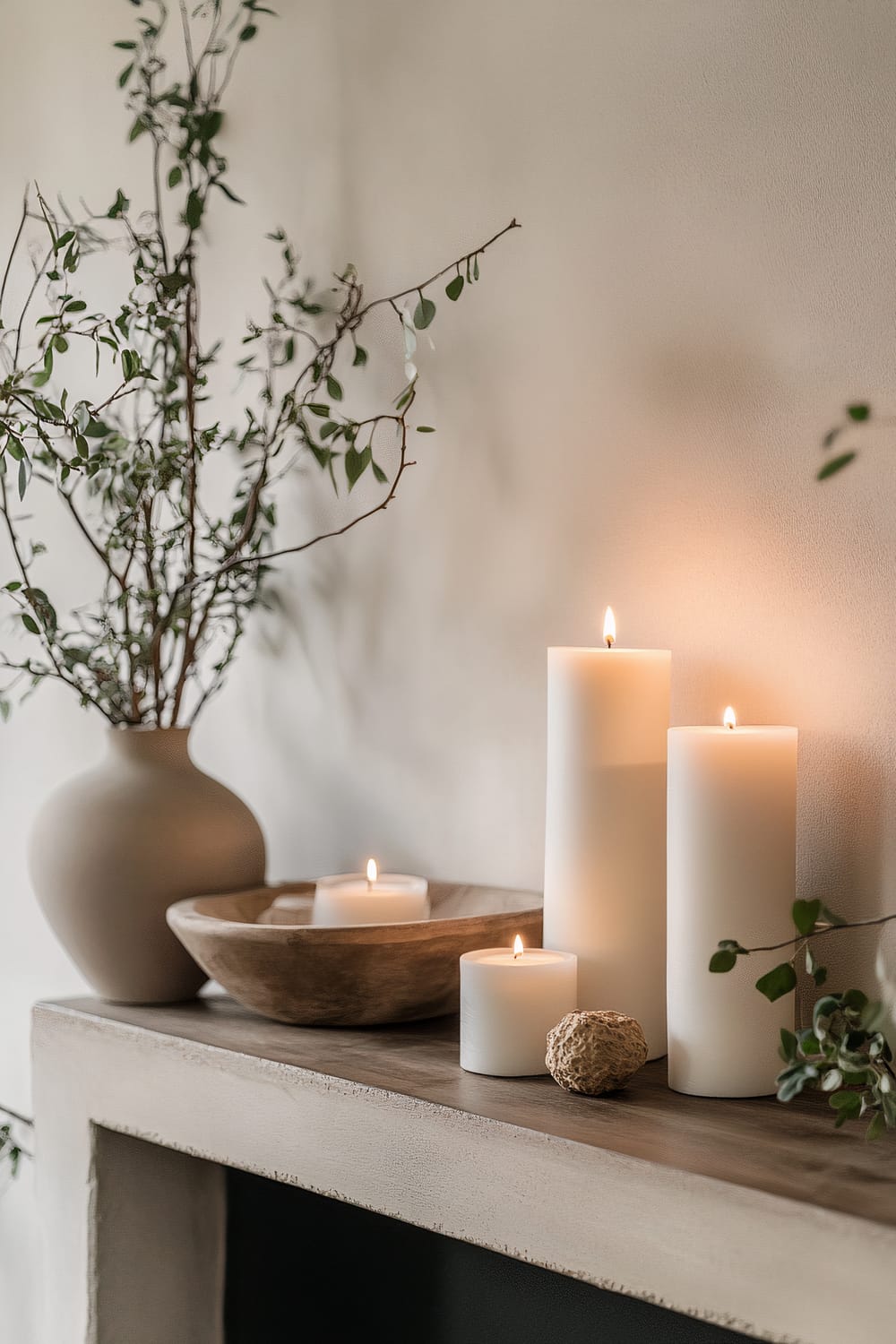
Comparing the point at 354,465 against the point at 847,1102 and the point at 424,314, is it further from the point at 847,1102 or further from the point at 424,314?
the point at 847,1102

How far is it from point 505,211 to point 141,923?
647 millimetres

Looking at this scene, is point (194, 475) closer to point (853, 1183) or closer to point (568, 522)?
point (568, 522)

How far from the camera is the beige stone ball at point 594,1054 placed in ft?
2.46

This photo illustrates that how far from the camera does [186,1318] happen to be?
1.12 meters

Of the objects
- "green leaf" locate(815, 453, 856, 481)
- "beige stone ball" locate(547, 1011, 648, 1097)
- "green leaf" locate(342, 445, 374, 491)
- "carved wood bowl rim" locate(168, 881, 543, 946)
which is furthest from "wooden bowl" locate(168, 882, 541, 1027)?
"green leaf" locate(815, 453, 856, 481)

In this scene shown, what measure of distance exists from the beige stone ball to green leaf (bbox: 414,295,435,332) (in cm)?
51

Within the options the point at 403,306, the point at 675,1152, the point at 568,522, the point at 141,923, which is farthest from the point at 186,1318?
the point at 403,306

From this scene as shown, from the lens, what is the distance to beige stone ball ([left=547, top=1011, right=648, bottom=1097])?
2.46 feet

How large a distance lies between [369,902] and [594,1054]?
24 centimetres

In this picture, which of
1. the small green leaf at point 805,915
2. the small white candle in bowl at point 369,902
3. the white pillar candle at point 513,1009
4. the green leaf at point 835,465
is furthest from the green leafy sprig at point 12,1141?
the green leaf at point 835,465

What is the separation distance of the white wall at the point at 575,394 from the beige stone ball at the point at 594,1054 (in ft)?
0.59

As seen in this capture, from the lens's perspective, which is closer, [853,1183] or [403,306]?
[853,1183]

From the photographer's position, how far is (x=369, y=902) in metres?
0.93

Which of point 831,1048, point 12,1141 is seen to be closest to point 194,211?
point 831,1048
